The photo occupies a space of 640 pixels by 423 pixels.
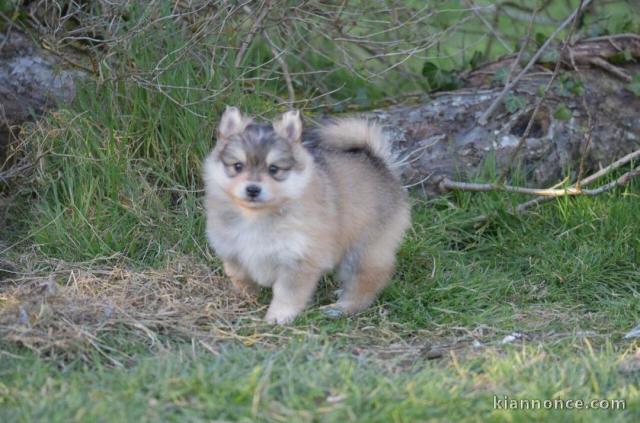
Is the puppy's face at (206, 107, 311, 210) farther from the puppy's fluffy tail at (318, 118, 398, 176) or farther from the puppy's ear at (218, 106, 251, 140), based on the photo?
the puppy's fluffy tail at (318, 118, 398, 176)

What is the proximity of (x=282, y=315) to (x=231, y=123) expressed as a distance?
1.07 meters

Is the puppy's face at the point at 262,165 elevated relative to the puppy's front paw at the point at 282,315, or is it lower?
elevated

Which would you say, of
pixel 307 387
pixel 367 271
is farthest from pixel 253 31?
pixel 307 387

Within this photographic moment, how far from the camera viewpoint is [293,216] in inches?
203

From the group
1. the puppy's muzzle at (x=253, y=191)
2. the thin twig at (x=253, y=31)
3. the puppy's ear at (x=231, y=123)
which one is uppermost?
the thin twig at (x=253, y=31)

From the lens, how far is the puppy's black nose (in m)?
4.95

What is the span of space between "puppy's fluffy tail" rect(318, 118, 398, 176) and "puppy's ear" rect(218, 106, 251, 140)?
28.5 inches

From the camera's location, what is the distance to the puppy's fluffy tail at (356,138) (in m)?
5.81

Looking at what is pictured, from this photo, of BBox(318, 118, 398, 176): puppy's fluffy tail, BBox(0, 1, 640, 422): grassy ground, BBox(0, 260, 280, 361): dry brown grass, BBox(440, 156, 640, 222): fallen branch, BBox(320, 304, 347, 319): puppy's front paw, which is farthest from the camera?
BBox(440, 156, 640, 222): fallen branch

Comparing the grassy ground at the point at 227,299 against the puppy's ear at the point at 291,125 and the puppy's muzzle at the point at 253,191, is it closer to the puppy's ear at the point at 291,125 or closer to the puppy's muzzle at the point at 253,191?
the puppy's muzzle at the point at 253,191

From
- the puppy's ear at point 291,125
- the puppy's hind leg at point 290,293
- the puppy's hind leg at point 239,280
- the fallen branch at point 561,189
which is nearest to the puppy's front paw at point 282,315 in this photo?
the puppy's hind leg at point 290,293

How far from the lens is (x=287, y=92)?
7.52 m

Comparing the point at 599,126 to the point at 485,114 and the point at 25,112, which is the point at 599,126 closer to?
the point at 485,114

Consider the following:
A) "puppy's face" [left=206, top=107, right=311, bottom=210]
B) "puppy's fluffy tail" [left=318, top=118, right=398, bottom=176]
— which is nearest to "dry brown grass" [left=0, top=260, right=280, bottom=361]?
"puppy's face" [left=206, top=107, right=311, bottom=210]
